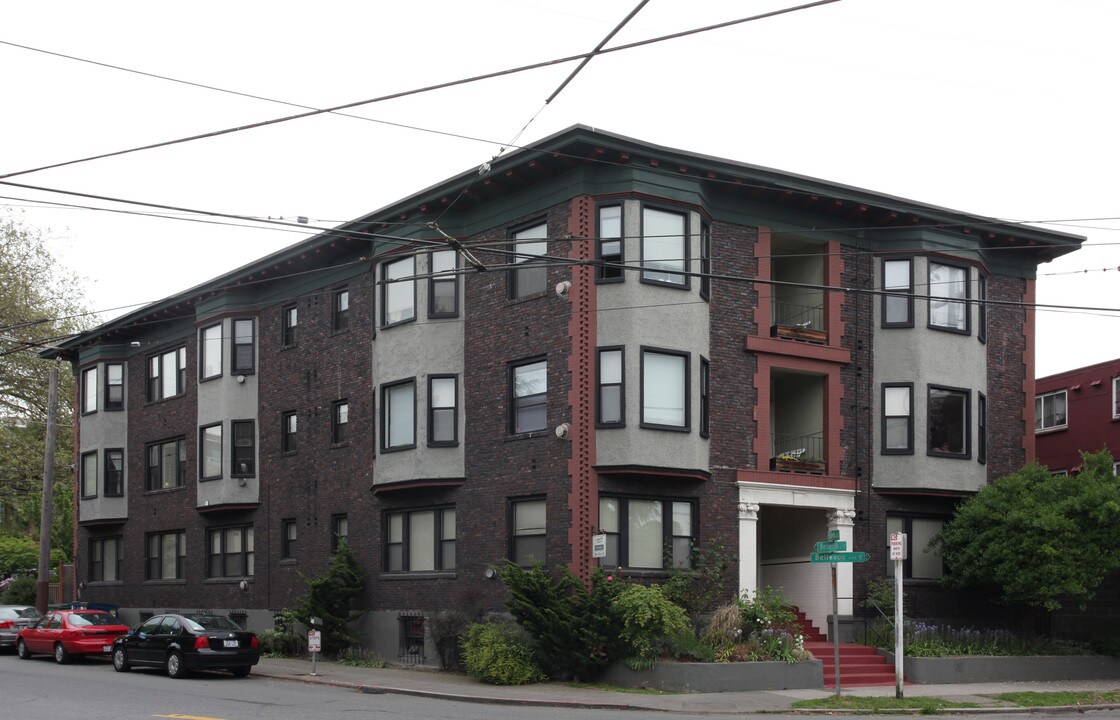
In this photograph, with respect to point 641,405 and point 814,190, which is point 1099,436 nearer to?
point 814,190

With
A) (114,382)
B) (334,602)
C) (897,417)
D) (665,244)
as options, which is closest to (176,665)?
(334,602)

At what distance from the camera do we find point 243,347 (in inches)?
1459

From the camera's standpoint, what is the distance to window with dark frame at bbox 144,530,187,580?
39031 mm

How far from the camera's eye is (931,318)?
29.8 meters

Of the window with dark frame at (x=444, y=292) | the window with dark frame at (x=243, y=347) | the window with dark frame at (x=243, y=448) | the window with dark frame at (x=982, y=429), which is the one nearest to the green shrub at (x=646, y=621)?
the window with dark frame at (x=444, y=292)

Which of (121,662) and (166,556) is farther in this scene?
(166,556)

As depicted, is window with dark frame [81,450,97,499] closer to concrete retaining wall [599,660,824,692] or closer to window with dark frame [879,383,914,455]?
concrete retaining wall [599,660,824,692]

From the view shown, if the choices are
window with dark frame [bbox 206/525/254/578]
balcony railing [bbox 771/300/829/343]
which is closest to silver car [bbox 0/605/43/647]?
window with dark frame [bbox 206/525/254/578]

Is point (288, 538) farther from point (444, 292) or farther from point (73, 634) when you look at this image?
point (444, 292)

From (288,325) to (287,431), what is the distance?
297cm

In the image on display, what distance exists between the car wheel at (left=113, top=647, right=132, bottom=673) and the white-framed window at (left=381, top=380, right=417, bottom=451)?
7.32 metres

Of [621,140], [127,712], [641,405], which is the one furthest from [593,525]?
[127,712]

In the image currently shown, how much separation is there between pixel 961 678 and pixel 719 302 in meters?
9.12

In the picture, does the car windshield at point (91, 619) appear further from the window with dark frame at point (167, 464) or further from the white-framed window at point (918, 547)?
the white-framed window at point (918, 547)
